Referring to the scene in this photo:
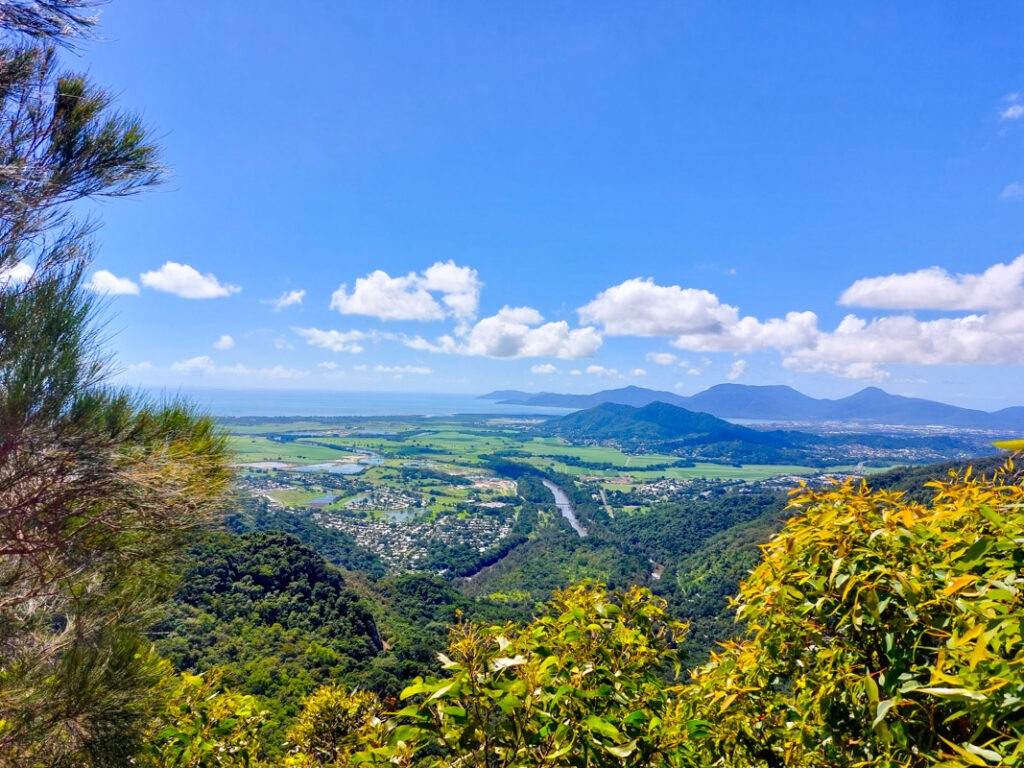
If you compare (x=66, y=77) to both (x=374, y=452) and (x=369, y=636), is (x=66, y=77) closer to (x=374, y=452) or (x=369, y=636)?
(x=369, y=636)

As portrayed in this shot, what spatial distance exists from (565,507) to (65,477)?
65.0m

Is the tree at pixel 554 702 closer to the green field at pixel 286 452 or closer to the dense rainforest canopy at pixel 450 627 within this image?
the dense rainforest canopy at pixel 450 627

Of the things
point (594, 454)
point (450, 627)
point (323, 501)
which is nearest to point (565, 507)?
point (323, 501)

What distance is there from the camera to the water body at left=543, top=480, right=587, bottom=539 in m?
53.8

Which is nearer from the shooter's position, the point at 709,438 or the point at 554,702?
the point at 554,702

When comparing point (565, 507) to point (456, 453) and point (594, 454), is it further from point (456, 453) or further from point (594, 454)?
point (594, 454)

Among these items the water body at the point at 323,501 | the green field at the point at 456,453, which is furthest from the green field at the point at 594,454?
the water body at the point at 323,501

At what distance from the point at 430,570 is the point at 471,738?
4228cm

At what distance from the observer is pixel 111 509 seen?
301 centimetres

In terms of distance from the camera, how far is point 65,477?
9.34ft

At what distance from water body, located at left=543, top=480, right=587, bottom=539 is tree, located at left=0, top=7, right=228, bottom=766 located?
48454 mm

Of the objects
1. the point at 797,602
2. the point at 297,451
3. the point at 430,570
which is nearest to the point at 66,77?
the point at 797,602

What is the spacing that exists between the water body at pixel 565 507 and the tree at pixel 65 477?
159 ft

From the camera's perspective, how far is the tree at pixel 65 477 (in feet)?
8.77
